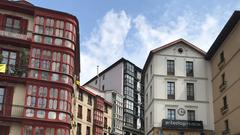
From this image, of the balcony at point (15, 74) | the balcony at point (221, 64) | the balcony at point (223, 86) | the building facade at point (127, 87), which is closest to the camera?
the balcony at point (15, 74)

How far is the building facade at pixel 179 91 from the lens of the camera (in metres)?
49.6

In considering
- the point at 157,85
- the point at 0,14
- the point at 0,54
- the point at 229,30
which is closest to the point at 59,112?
the point at 0,54

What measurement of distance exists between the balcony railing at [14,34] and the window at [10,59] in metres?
1.67

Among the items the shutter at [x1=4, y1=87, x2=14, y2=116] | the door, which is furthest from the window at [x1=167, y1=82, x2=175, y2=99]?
the door

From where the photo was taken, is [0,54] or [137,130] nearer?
[0,54]

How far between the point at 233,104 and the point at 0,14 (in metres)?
26.9

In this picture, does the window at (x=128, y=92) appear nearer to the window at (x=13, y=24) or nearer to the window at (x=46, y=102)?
the window at (x=46, y=102)

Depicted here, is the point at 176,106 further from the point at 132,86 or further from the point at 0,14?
the point at 132,86

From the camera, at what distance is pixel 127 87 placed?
93125 mm

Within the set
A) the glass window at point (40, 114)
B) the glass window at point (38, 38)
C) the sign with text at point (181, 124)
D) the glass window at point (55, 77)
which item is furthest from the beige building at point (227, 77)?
the glass window at point (38, 38)

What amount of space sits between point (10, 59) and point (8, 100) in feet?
14.3

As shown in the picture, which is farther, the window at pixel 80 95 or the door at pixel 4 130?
the window at pixel 80 95

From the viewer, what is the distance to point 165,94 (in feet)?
170

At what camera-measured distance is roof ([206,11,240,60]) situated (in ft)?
138
